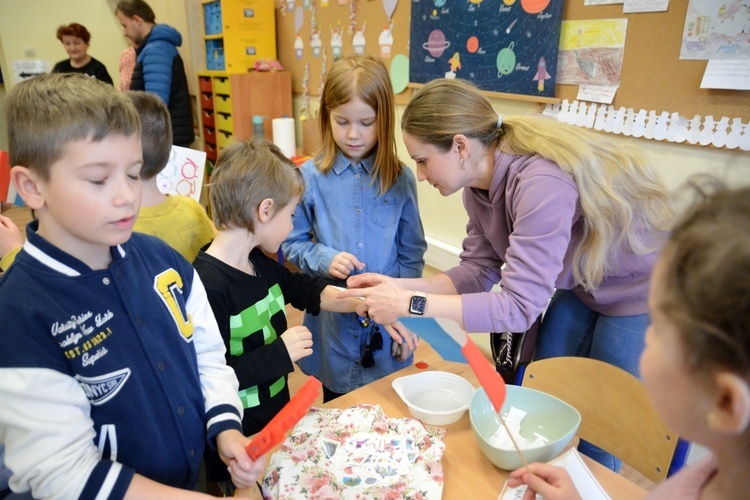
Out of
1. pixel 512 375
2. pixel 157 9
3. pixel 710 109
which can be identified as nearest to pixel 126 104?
pixel 512 375

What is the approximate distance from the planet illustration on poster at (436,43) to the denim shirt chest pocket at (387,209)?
4.16 ft

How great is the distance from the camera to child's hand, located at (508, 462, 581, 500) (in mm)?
731

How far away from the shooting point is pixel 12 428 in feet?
2.17

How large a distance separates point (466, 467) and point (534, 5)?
5.96 feet

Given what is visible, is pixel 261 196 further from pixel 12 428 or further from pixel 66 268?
pixel 12 428

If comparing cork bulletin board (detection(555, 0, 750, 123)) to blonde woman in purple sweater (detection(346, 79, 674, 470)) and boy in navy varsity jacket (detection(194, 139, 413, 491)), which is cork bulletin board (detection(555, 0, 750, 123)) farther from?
boy in navy varsity jacket (detection(194, 139, 413, 491))

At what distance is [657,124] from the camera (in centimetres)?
171

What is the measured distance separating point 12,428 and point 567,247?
1.11m

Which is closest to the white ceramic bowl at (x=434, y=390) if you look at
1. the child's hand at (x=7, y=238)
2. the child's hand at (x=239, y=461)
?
the child's hand at (x=239, y=461)

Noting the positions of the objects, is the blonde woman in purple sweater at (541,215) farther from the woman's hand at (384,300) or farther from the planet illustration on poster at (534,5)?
the planet illustration on poster at (534,5)

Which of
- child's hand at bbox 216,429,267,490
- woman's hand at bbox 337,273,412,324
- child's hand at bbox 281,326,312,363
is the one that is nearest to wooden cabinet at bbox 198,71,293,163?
woman's hand at bbox 337,273,412,324

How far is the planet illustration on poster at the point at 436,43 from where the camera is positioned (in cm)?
242

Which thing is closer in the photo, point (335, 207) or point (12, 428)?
point (12, 428)

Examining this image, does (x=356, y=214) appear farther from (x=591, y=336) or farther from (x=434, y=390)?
(x=591, y=336)
